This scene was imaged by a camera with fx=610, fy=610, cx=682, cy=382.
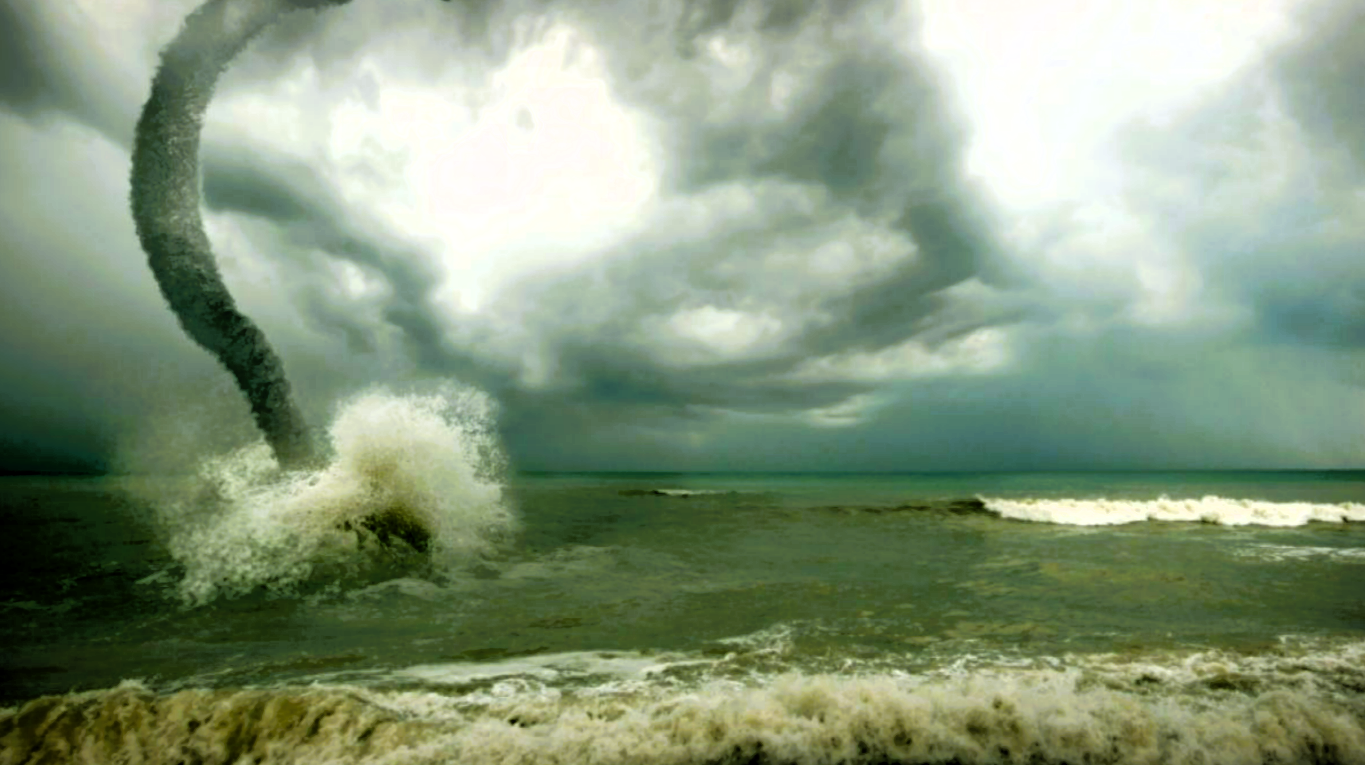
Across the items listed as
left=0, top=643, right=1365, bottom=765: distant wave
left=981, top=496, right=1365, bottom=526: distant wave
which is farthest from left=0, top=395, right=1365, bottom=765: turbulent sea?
left=981, top=496, right=1365, bottom=526: distant wave

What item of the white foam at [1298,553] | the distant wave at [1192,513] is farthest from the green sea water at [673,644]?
the distant wave at [1192,513]

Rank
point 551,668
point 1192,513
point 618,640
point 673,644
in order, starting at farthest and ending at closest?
point 1192,513, point 618,640, point 673,644, point 551,668

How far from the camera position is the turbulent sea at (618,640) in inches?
201

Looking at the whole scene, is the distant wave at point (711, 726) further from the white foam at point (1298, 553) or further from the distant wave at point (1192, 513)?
the distant wave at point (1192, 513)

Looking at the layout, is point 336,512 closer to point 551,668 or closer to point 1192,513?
point 551,668

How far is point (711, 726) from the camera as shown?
5141 millimetres

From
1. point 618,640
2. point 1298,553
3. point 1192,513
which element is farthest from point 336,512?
point 1192,513

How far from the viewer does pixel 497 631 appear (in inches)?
349

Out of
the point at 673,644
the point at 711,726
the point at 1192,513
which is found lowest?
the point at 1192,513

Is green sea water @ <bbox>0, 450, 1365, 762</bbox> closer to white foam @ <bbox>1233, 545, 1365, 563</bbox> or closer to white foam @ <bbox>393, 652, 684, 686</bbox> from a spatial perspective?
white foam @ <bbox>393, 652, 684, 686</bbox>

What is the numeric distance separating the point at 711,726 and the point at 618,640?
11.6 ft

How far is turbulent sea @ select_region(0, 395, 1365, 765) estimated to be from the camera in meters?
5.10

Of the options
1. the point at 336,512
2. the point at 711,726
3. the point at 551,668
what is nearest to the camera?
the point at 711,726

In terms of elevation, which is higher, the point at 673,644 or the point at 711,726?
the point at 711,726
